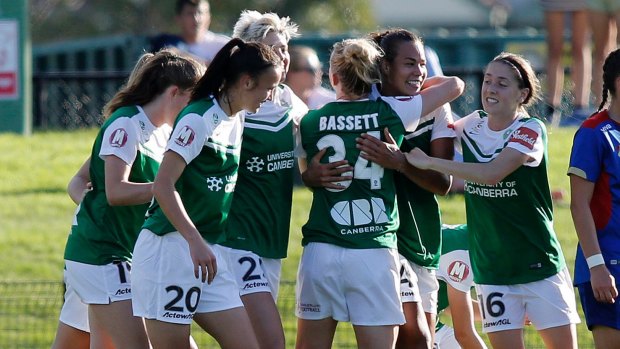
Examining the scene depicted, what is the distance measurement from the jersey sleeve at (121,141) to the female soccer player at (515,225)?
172 cm

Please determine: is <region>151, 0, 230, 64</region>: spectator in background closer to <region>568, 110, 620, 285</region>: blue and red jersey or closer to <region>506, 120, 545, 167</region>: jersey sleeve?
<region>506, 120, 545, 167</region>: jersey sleeve

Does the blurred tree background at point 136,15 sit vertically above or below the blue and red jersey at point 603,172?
above

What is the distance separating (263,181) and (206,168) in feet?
1.84

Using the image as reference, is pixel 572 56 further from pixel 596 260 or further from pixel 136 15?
pixel 136 15

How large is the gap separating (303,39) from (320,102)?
8902 mm

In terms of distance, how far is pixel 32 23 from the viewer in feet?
131

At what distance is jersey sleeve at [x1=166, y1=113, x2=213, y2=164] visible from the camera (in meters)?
6.18

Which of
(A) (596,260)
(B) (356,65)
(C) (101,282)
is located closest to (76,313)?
(C) (101,282)

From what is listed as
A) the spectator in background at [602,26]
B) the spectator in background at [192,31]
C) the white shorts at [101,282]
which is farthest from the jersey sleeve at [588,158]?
the spectator in background at [602,26]

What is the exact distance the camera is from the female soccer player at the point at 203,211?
20.4 feet

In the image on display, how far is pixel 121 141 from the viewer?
6672 millimetres

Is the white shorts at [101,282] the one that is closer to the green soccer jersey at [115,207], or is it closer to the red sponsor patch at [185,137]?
the green soccer jersey at [115,207]

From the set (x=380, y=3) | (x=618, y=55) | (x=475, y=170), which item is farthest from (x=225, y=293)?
(x=380, y=3)

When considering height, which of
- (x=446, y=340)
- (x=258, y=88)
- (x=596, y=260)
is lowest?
(x=446, y=340)
